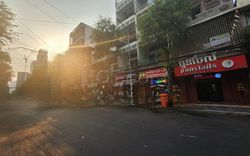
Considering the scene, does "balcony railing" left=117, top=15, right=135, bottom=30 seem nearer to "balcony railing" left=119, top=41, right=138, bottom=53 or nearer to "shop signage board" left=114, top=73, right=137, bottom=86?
"balcony railing" left=119, top=41, right=138, bottom=53

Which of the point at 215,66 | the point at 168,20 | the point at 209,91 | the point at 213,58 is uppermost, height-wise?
the point at 168,20

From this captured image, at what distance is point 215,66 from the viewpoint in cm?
1282

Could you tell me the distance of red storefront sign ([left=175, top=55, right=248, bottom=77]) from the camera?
457 inches

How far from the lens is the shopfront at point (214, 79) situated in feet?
41.0

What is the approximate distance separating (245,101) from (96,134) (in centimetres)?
1307

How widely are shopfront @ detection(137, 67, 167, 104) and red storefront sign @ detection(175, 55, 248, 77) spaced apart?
80.9 inches

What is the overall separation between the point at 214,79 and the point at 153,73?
6102 millimetres

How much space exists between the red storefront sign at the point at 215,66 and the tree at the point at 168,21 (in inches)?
52.4

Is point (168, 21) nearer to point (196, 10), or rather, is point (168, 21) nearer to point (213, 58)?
point (196, 10)

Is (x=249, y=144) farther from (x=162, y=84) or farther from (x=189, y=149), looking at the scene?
(x=162, y=84)

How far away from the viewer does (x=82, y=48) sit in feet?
110

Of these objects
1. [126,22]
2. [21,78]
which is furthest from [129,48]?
[21,78]

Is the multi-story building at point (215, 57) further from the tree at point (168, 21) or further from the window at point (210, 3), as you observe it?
the tree at point (168, 21)

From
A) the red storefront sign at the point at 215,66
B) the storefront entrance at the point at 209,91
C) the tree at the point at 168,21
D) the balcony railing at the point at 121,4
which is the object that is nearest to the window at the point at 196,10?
the tree at the point at 168,21
